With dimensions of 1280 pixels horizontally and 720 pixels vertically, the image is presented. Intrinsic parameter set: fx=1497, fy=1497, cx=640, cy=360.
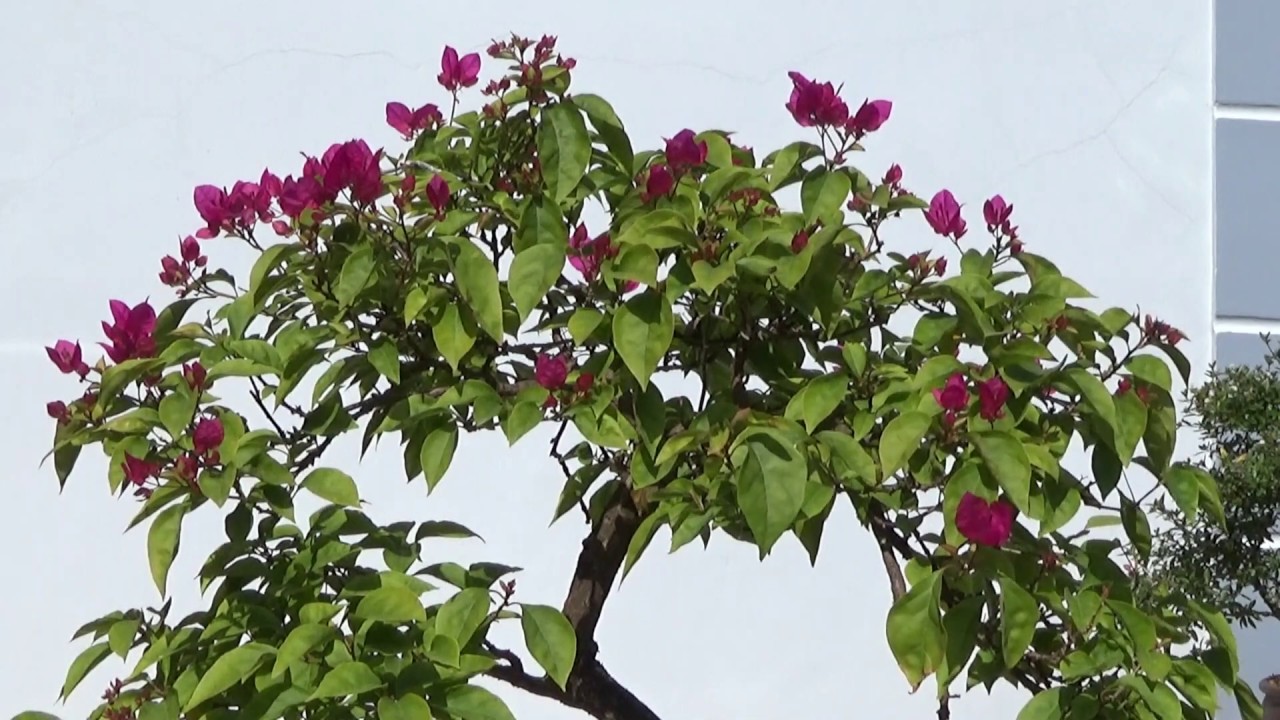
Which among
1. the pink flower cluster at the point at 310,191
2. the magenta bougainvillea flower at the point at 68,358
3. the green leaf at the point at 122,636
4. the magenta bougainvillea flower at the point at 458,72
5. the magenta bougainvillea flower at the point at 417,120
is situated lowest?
the green leaf at the point at 122,636

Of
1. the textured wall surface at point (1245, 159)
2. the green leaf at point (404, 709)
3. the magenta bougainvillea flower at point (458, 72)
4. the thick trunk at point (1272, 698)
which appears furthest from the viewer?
the textured wall surface at point (1245, 159)

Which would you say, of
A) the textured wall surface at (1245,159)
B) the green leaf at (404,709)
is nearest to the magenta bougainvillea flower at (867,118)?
the green leaf at (404,709)

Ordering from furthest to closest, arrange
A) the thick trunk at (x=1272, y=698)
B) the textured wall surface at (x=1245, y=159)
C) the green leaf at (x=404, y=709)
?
the textured wall surface at (x=1245, y=159) → the thick trunk at (x=1272, y=698) → the green leaf at (x=404, y=709)

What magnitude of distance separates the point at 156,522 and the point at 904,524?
0.45 m

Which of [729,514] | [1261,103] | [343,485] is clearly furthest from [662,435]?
[1261,103]

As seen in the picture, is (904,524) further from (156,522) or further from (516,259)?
(156,522)

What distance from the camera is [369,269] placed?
87 cm

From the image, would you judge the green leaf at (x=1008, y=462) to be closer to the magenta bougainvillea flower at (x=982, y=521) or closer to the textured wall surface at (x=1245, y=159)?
the magenta bougainvillea flower at (x=982, y=521)

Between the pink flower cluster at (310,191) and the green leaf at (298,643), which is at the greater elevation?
the pink flower cluster at (310,191)

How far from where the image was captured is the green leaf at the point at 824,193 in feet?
2.96

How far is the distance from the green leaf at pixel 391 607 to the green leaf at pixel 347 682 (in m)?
0.03

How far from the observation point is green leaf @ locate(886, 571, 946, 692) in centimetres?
80

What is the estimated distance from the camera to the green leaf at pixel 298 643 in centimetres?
81

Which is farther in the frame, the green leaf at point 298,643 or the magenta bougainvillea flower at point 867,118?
the magenta bougainvillea flower at point 867,118
